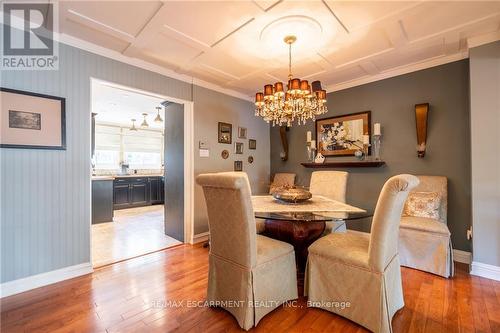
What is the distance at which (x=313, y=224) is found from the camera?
7.10 ft

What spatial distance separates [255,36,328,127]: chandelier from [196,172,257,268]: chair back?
102 cm

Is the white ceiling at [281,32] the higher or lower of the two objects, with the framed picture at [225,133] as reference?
higher

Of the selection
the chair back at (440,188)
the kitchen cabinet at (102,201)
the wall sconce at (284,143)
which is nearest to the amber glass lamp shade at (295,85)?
the chair back at (440,188)

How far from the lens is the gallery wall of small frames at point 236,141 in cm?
387

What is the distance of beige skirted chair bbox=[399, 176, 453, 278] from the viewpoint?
A: 2.29 metres

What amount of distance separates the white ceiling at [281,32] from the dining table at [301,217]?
1.68 metres

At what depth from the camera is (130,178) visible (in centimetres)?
620

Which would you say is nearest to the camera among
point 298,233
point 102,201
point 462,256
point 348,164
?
point 298,233

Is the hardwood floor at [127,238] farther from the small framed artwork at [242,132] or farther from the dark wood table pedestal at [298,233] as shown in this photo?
the small framed artwork at [242,132]

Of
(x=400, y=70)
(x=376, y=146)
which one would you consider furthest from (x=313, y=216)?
(x=400, y=70)

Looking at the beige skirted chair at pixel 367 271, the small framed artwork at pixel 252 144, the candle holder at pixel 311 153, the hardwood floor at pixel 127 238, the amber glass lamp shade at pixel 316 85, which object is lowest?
the hardwood floor at pixel 127 238

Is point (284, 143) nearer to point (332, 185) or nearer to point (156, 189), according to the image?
point (332, 185)

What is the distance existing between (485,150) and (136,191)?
22.8 feet

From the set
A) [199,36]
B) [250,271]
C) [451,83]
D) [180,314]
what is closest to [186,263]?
[180,314]
